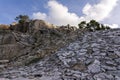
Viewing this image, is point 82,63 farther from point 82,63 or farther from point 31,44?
point 31,44

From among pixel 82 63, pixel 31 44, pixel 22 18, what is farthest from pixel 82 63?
pixel 22 18

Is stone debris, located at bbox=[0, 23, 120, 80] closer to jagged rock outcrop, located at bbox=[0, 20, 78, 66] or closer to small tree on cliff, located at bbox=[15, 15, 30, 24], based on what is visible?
jagged rock outcrop, located at bbox=[0, 20, 78, 66]

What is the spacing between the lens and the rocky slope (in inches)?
411

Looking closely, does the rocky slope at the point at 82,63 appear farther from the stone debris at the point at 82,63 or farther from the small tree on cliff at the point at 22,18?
the small tree on cliff at the point at 22,18

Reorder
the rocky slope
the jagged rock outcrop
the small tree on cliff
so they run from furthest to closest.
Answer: the small tree on cliff → the jagged rock outcrop → the rocky slope

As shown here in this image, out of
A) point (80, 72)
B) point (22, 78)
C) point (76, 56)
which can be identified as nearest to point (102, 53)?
point (76, 56)

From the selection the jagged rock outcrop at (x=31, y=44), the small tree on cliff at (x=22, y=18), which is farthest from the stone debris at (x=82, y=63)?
the small tree on cliff at (x=22, y=18)

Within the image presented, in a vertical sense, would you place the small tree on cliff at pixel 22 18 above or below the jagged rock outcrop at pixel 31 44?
above

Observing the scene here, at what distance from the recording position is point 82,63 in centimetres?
1194

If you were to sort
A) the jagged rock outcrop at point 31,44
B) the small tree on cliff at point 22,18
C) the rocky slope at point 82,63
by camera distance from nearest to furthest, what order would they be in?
1. the rocky slope at point 82,63
2. the jagged rock outcrop at point 31,44
3. the small tree on cliff at point 22,18

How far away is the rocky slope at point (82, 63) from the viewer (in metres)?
10.4

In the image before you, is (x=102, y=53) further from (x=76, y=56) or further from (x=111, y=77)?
(x=111, y=77)

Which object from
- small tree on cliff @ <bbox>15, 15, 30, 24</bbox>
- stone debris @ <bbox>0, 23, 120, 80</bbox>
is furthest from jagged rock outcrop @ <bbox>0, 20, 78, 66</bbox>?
small tree on cliff @ <bbox>15, 15, 30, 24</bbox>

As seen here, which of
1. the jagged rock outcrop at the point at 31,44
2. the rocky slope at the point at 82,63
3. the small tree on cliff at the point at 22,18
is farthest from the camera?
the small tree on cliff at the point at 22,18
